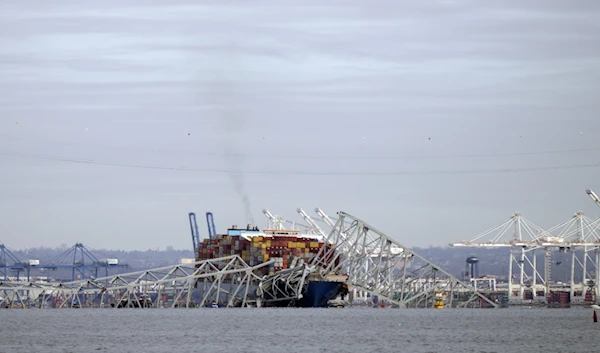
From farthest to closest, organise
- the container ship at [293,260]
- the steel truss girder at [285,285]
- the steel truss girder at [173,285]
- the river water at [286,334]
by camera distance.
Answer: the container ship at [293,260] → the steel truss girder at [285,285] → the steel truss girder at [173,285] → the river water at [286,334]

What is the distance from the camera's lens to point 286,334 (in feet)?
352

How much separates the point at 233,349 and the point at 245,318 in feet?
165

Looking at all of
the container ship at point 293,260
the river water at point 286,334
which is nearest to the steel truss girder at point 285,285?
the container ship at point 293,260

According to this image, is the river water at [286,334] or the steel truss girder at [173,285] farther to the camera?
the steel truss girder at [173,285]

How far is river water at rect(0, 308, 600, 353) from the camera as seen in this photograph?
92.2 metres

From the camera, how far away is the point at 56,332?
11075 cm

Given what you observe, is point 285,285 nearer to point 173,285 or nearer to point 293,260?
point 293,260

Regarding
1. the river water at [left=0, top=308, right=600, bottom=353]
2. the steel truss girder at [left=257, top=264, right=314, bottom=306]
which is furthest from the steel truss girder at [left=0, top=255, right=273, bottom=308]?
the river water at [left=0, top=308, right=600, bottom=353]

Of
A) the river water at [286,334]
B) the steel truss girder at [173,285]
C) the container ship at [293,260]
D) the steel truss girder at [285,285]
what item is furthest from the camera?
the container ship at [293,260]

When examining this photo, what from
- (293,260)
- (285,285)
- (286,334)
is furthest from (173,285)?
(286,334)

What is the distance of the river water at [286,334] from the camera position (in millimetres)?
92188

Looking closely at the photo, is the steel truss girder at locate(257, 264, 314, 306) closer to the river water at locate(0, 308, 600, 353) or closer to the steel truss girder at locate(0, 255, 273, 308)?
the steel truss girder at locate(0, 255, 273, 308)

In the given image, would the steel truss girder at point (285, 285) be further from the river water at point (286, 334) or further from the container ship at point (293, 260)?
the river water at point (286, 334)

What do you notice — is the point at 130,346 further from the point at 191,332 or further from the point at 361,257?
the point at 361,257
